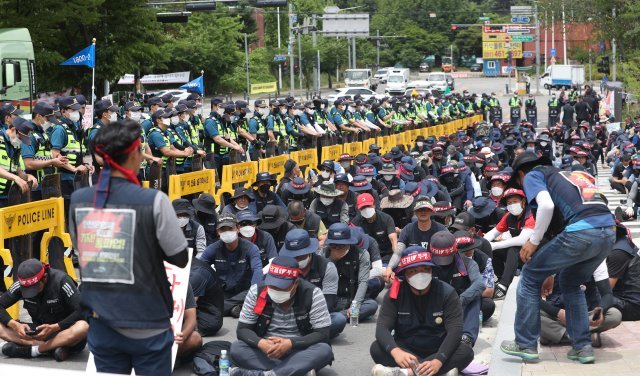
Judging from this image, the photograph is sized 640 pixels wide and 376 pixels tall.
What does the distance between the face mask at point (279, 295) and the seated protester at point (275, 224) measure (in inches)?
177

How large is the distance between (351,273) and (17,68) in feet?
53.1

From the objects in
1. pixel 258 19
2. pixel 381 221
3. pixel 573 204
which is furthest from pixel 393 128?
pixel 258 19

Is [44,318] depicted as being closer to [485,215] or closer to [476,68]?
[485,215]

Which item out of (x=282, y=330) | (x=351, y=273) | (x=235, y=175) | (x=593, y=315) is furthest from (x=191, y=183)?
(x=593, y=315)

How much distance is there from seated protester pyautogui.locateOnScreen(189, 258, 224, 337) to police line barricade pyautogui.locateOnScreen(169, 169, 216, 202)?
17.1 ft

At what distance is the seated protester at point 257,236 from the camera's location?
12.5 metres

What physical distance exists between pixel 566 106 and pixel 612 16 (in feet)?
41.5

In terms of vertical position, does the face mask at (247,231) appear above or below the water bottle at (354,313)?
above

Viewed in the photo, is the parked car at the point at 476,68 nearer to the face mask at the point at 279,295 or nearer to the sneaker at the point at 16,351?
the sneaker at the point at 16,351

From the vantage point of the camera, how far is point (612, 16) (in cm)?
5834

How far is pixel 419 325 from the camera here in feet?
29.9

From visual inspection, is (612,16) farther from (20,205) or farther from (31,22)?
(20,205)

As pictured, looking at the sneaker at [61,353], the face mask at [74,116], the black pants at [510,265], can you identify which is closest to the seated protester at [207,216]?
the face mask at [74,116]

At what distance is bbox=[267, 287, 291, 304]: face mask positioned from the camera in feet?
29.6
